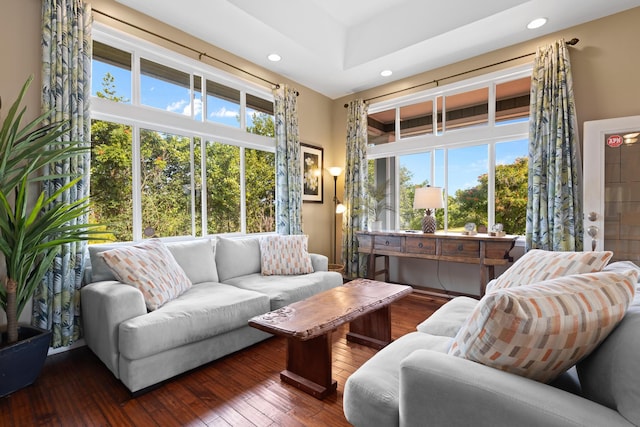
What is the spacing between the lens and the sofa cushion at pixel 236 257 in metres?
3.20

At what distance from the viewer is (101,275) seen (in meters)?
2.41

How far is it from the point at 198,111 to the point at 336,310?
2714 millimetres

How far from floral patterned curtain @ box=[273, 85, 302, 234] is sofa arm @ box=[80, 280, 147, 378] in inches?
86.1

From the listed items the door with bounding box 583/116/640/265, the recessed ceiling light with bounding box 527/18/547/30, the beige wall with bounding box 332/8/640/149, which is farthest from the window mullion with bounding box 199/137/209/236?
the door with bounding box 583/116/640/265

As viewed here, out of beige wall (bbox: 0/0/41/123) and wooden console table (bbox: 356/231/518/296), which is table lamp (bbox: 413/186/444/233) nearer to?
wooden console table (bbox: 356/231/518/296)

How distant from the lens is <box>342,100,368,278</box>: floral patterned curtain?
15.1 ft

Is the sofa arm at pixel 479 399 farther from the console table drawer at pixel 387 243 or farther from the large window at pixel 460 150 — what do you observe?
the large window at pixel 460 150

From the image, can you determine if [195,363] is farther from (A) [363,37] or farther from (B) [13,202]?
(A) [363,37]

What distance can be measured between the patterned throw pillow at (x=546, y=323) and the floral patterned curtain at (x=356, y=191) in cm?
361

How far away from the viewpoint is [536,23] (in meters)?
3.09

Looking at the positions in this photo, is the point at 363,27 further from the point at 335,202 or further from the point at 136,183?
the point at 136,183

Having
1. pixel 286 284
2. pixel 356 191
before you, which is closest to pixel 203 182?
pixel 286 284

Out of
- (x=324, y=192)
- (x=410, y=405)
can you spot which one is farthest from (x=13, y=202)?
(x=324, y=192)

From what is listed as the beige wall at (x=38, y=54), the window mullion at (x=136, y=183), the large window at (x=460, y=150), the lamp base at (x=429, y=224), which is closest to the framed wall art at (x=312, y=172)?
the beige wall at (x=38, y=54)
